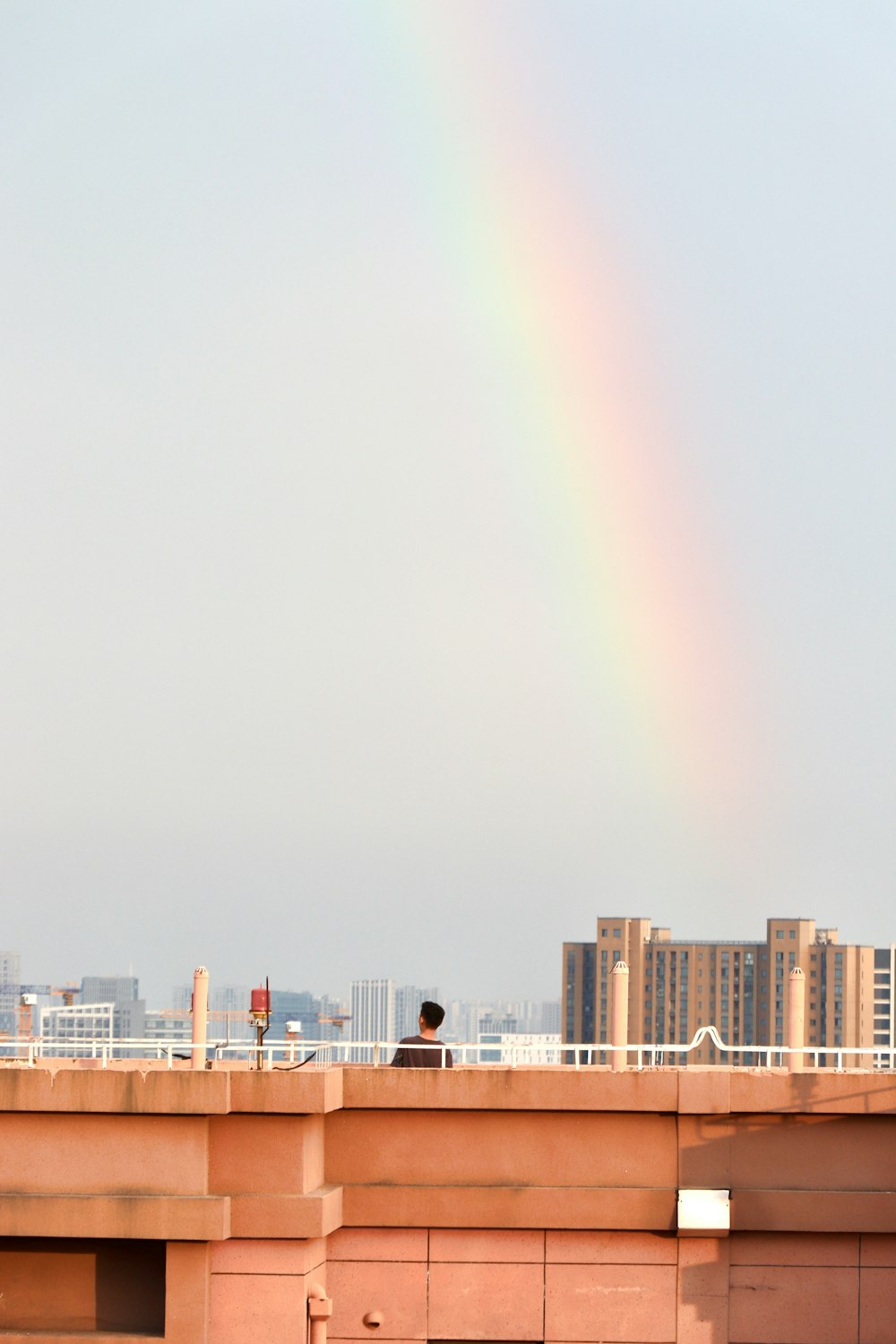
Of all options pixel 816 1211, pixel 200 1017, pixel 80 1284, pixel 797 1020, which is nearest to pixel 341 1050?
pixel 200 1017

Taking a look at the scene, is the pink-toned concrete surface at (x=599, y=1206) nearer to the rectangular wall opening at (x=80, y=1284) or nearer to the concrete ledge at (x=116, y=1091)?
the rectangular wall opening at (x=80, y=1284)

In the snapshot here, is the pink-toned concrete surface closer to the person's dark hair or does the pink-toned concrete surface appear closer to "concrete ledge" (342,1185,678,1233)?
"concrete ledge" (342,1185,678,1233)

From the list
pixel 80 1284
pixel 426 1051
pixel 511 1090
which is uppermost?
pixel 426 1051

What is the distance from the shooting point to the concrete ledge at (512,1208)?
48.4 feet

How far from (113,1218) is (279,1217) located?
4.61ft

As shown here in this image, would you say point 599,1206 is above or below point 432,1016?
below

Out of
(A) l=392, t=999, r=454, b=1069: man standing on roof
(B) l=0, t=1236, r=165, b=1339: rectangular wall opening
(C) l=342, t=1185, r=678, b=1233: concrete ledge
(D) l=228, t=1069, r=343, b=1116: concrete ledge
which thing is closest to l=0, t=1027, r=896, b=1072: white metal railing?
(A) l=392, t=999, r=454, b=1069: man standing on roof

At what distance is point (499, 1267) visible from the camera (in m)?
14.9

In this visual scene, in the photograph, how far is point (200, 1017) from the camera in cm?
1481

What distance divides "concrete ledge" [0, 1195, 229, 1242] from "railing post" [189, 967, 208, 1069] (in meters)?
1.36

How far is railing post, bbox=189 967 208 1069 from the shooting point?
1477 cm

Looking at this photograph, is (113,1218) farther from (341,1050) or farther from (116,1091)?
(341,1050)

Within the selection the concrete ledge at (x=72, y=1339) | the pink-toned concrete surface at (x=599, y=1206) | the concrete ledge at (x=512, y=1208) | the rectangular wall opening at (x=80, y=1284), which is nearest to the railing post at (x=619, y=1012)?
the pink-toned concrete surface at (x=599, y=1206)

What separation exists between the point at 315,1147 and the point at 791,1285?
451 centimetres
